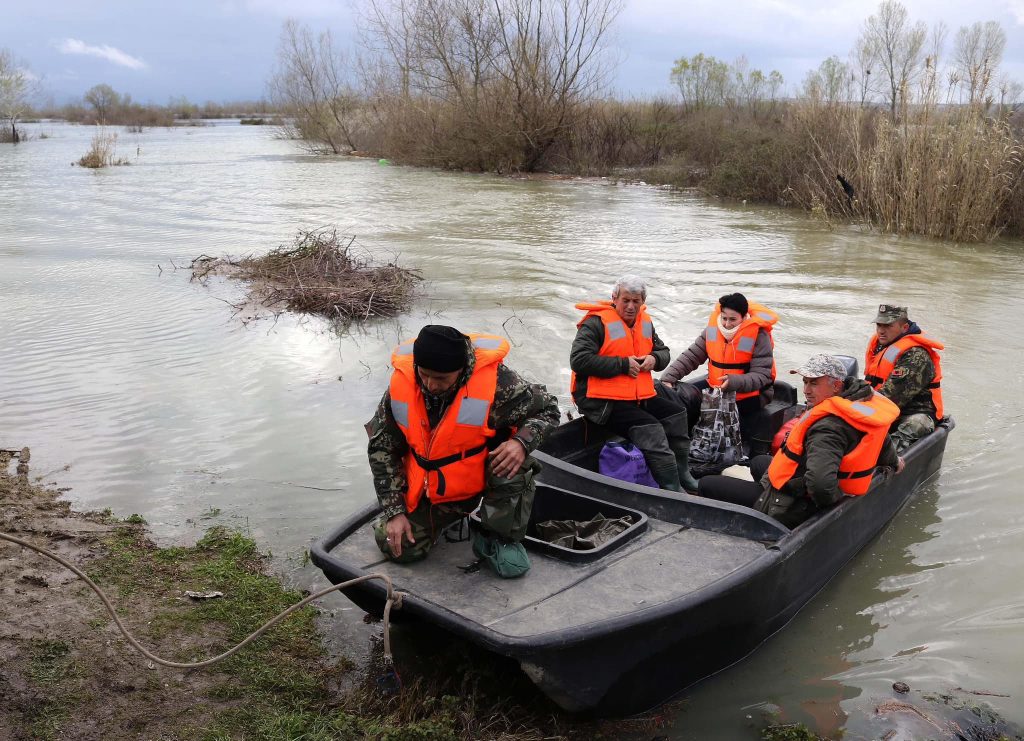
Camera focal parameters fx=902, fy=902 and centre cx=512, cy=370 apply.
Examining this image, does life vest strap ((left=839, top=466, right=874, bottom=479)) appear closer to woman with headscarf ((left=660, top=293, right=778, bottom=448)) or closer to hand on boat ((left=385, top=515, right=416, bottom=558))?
woman with headscarf ((left=660, top=293, right=778, bottom=448))

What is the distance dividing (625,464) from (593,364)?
1.96ft

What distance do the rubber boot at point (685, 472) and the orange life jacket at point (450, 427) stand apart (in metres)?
2.00

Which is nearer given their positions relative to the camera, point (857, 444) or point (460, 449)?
point (460, 449)

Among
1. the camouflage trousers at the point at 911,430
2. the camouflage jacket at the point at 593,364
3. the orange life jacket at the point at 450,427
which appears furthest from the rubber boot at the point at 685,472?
the orange life jacket at the point at 450,427

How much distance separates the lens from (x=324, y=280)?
35.1ft

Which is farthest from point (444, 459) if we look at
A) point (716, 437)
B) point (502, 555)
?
point (716, 437)

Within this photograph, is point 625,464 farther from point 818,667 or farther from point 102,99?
point 102,99

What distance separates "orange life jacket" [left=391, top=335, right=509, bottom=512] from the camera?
3.56m

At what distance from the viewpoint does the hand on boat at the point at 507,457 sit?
359 centimetres

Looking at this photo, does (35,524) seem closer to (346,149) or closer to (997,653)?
(997,653)

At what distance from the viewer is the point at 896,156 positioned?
14.4m

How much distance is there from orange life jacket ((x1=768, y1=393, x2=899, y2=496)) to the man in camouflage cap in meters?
1.38

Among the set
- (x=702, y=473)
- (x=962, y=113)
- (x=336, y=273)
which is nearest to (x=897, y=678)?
(x=702, y=473)

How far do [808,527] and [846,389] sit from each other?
0.69 meters
